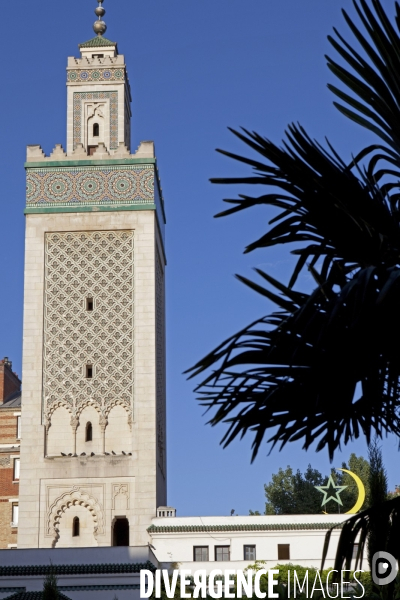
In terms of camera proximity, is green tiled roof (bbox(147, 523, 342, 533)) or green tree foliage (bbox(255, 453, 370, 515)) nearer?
green tiled roof (bbox(147, 523, 342, 533))

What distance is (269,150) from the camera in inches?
185

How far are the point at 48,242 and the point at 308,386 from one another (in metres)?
21.5

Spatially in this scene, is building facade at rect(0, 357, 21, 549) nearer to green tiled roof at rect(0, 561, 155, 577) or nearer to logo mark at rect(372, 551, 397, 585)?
green tiled roof at rect(0, 561, 155, 577)

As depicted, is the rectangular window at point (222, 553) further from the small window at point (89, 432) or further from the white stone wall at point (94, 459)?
the small window at point (89, 432)

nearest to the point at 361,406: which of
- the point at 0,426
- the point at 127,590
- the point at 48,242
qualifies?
the point at 127,590

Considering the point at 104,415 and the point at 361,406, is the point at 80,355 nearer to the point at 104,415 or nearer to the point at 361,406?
the point at 104,415

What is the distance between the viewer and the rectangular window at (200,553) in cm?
2434

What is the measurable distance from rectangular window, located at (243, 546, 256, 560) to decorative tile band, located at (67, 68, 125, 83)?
38.6 ft

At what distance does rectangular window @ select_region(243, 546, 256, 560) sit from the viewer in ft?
79.6

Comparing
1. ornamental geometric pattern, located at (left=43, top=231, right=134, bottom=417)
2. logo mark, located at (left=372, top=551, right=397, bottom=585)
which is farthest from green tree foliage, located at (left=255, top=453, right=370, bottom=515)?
logo mark, located at (left=372, top=551, right=397, bottom=585)

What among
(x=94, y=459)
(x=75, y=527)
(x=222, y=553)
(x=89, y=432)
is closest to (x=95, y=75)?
(x=89, y=432)

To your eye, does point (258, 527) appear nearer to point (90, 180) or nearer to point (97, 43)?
point (90, 180)

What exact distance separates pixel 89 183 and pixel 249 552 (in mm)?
9243

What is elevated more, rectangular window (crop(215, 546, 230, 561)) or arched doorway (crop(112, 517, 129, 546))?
arched doorway (crop(112, 517, 129, 546))
